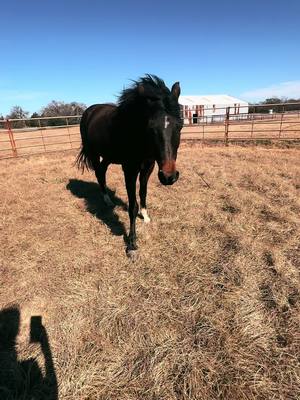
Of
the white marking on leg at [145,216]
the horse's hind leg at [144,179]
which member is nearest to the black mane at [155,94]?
the horse's hind leg at [144,179]

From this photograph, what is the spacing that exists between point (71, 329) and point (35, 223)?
2.59 metres

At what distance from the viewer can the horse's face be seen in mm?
2418

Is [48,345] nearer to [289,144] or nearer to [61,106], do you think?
[289,144]

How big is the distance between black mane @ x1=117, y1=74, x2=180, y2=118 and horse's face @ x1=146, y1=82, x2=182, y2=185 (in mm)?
26

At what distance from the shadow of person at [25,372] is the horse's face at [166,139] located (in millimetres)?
1741

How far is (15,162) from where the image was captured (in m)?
9.98

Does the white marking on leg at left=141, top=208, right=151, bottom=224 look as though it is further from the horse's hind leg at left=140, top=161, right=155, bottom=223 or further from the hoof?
the hoof

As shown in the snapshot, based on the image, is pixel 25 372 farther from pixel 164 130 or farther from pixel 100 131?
pixel 100 131

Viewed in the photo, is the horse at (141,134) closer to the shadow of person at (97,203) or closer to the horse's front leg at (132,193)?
the horse's front leg at (132,193)

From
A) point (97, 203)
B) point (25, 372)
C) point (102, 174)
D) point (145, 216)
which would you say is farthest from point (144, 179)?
point (25, 372)

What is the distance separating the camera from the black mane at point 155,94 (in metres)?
2.51

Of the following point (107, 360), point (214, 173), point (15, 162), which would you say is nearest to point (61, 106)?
point (15, 162)

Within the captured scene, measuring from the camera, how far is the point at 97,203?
531cm

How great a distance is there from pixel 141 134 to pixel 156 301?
1.78 m
